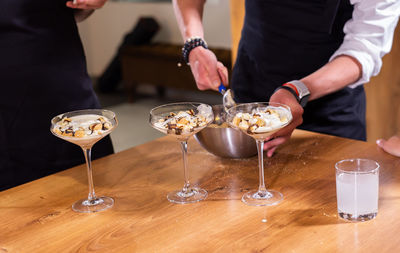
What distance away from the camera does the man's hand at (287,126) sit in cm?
159

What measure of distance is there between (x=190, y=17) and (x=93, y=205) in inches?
43.7

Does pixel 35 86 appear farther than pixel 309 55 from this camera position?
No

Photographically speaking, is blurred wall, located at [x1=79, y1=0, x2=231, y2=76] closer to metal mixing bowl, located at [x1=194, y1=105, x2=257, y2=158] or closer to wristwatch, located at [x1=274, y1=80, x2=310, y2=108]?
wristwatch, located at [x1=274, y1=80, x2=310, y2=108]

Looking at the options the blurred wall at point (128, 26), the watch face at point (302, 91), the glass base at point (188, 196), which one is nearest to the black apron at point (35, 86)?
the glass base at point (188, 196)

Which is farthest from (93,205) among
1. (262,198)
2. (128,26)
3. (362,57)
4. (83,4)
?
(128,26)

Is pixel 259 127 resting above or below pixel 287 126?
above

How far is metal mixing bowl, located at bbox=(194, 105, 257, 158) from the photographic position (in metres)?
1.56

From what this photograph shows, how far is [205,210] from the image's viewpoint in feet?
4.25

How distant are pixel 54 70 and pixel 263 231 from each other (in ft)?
3.64

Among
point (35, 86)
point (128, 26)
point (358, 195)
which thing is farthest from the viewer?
point (128, 26)

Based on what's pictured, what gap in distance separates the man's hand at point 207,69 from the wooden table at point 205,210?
1.10ft

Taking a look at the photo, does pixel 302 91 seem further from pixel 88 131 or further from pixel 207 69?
pixel 88 131

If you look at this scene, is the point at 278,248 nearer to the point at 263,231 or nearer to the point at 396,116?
the point at 263,231

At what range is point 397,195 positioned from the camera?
1.30m
